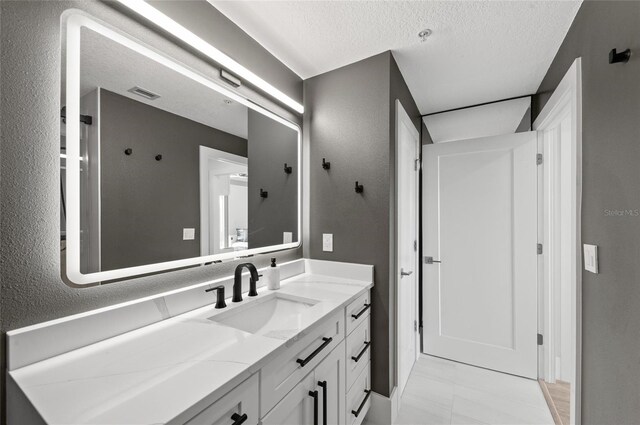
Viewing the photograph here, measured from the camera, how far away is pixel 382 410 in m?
1.73

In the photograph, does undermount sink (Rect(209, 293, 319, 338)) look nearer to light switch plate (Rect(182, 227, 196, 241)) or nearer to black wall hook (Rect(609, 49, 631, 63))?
light switch plate (Rect(182, 227, 196, 241))

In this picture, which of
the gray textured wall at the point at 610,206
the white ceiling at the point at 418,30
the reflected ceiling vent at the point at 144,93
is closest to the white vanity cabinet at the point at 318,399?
the gray textured wall at the point at 610,206

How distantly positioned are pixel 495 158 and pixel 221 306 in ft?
8.16

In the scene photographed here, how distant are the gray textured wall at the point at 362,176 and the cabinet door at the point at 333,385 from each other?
20.1 inches

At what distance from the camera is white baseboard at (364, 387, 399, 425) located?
5.59ft

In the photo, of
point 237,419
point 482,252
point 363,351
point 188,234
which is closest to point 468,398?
point 363,351

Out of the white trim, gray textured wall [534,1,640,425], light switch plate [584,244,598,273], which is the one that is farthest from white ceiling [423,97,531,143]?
the white trim

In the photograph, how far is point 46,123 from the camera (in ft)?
2.76

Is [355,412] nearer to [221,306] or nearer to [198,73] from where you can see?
[221,306]

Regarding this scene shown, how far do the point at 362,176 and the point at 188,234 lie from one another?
3.66 ft

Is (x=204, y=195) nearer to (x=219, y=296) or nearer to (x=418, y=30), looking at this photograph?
(x=219, y=296)

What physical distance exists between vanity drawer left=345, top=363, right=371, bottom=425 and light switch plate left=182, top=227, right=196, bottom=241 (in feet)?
3.75

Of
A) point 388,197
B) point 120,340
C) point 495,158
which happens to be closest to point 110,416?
point 120,340

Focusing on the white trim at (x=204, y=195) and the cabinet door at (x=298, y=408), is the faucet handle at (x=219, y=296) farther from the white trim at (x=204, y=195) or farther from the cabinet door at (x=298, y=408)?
the cabinet door at (x=298, y=408)
